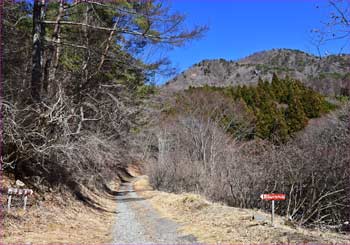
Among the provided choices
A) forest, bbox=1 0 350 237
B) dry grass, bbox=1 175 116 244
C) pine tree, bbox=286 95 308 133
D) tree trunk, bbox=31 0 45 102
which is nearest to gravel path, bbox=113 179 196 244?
dry grass, bbox=1 175 116 244

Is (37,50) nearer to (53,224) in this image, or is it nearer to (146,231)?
(53,224)

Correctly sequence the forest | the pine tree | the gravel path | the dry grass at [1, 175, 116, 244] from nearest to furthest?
the dry grass at [1, 175, 116, 244], the gravel path, the forest, the pine tree

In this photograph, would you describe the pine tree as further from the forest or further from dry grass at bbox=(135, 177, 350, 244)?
dry grass at bbox=(135, 177, 350, 244)

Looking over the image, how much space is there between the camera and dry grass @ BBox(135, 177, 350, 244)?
837 cm

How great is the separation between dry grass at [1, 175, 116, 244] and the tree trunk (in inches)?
135

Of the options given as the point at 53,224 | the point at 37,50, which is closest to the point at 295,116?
the point at 37,50

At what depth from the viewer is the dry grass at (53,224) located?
897 centimetres

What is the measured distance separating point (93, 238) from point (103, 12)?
998 cm

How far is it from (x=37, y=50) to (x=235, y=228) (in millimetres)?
9202

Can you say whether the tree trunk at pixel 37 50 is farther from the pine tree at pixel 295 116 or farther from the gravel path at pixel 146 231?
the pine tree at pixel 295 116

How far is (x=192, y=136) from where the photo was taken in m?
29.1

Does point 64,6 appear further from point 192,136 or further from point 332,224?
point 192,136

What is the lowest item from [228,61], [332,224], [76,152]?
[332,224]

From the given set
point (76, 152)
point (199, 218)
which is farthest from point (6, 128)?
point (199, 218)
